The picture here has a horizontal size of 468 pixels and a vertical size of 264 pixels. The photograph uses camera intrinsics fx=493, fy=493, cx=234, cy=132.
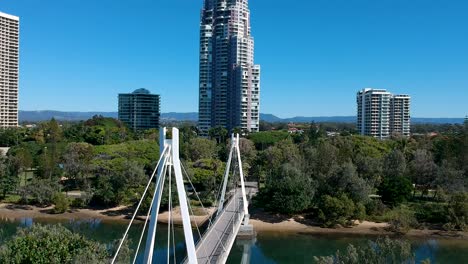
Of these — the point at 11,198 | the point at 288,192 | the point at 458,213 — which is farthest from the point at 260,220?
the point at 11,198

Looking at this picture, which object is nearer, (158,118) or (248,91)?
(248,91)

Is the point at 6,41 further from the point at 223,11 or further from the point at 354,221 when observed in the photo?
the point at 354,221

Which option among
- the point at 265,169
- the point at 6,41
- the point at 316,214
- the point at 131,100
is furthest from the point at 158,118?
the point at 316,214

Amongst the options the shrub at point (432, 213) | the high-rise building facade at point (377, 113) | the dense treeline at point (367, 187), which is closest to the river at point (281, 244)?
the dense treeline at point (367, 187)

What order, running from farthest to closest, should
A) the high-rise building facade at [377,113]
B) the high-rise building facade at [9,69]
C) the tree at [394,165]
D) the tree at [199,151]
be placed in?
the high-rise building facade at [377,113] → the high-rise building facade at [9,69] → the tree at [199,151] → the tree at [394,165]

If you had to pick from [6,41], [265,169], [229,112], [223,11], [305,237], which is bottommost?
[305,237]

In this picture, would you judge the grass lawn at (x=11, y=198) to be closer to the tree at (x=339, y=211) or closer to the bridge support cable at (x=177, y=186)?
the tree at (x=339, y=211)
